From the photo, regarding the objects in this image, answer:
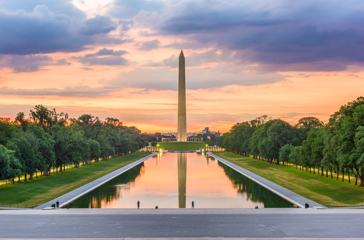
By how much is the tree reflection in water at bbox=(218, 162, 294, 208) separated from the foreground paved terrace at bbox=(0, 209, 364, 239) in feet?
15.4

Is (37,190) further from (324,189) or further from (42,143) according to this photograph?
(324,189)

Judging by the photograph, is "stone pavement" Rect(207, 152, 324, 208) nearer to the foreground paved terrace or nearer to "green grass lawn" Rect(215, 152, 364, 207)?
"green grass lawn" Rect(215, 152, 364, 207)

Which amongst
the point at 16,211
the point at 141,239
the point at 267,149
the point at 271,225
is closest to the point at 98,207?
the point at 16,211

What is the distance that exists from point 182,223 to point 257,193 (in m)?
18.6

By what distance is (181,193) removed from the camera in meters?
45.4

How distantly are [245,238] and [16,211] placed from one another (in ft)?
65.5

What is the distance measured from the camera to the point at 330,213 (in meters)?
30.8

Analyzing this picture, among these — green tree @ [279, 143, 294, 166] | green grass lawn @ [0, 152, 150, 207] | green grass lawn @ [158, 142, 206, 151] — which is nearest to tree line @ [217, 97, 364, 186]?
green tree @ [279, 143, 294, 166]

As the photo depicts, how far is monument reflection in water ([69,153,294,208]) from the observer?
125 ft

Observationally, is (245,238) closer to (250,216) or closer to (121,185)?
(250,216)

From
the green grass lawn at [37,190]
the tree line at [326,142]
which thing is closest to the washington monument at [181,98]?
the tree line at [326,142]

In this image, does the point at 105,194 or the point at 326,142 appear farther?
the point at 326,142

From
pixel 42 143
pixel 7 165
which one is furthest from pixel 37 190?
pixel 42 143

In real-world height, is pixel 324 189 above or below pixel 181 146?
below
